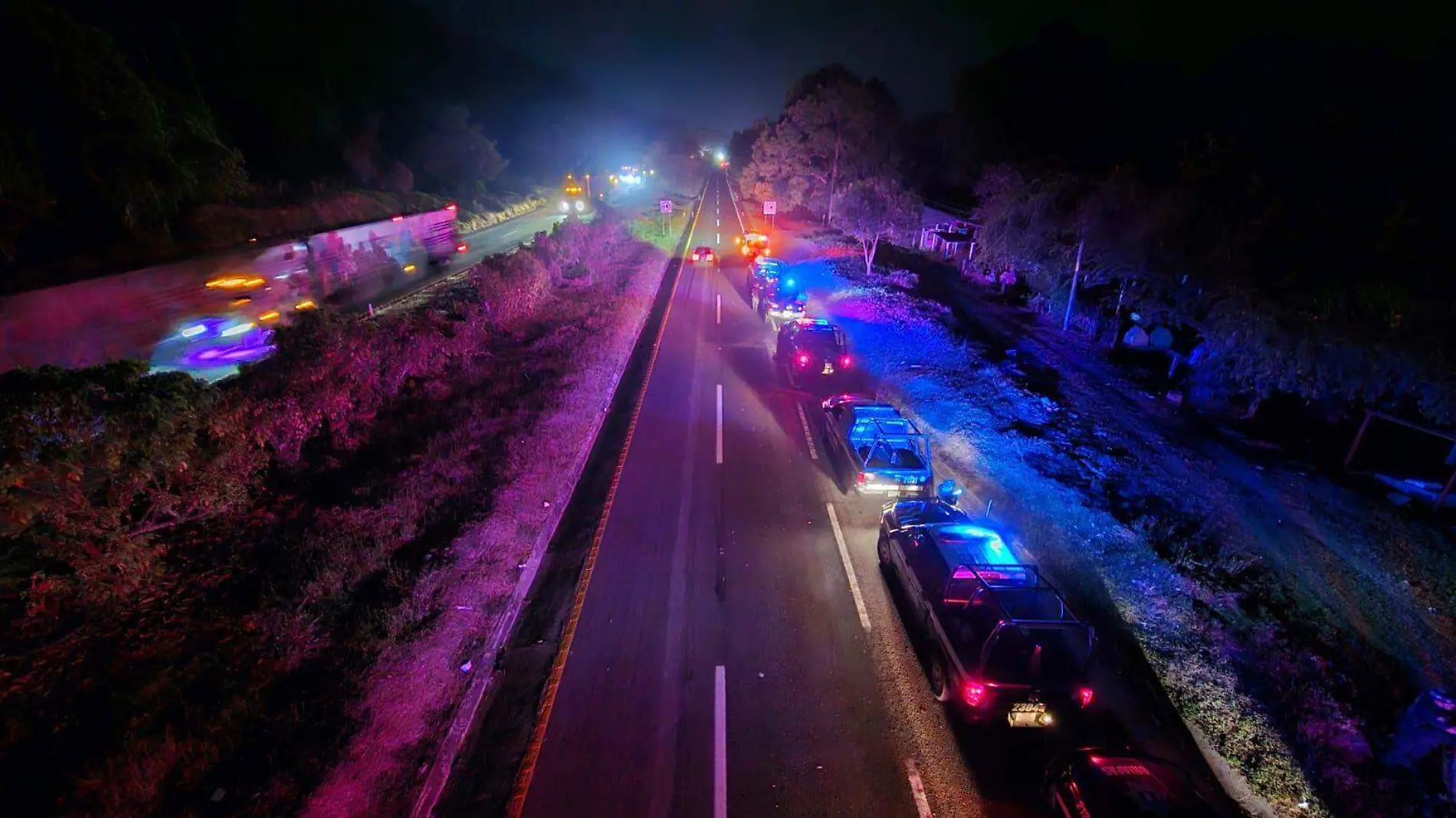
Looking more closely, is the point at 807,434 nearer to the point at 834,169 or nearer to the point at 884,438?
the point at 884,438

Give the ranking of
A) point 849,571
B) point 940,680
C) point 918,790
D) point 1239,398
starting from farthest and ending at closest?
point 1239,398 → point 849,571 → point 940,680 → point 918,790

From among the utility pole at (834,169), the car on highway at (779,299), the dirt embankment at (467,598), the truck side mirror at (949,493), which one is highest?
the utility pole at (834,169)

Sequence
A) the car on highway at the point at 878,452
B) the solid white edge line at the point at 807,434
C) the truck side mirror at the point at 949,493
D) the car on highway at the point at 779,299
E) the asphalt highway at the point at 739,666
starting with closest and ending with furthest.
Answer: the asphalt highway at the point at 739,666 → the truck side mirror at the point at 949,493 → the car on highway at the point at 878,452 → the solid white edge line at the point at 807,434 → the car on highway at the point at 779,299

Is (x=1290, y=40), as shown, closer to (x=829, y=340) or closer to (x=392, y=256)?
(x=829, y=340)

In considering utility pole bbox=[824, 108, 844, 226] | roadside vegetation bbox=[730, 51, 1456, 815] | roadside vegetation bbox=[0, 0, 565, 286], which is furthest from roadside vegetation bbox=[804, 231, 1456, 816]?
utility pole bbox=[824, 108, 844, 226]

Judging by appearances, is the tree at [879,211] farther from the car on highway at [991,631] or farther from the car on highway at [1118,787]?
the car on highway at [1118,787]

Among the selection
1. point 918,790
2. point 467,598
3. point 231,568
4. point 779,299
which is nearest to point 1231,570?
point 918,790

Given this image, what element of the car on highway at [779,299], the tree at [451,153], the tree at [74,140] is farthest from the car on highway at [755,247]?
the tree at [451,153]
